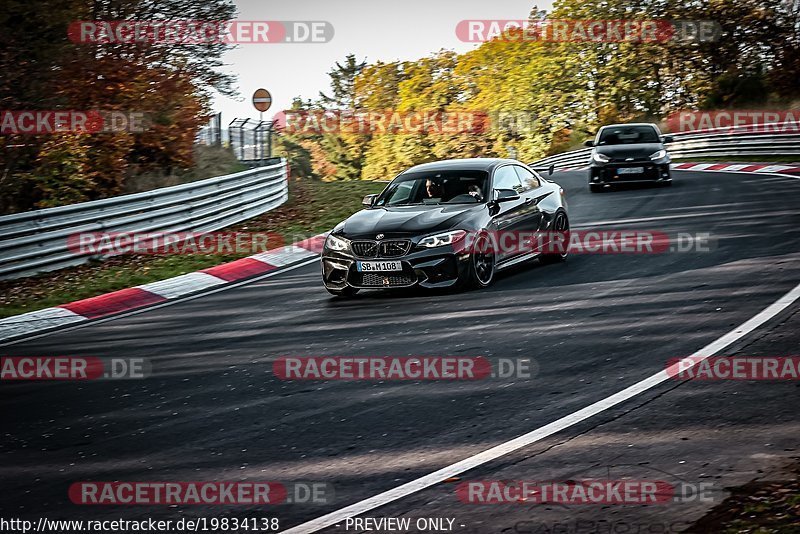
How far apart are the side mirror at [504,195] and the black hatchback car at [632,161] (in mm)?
11548

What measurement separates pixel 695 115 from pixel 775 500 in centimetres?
5035

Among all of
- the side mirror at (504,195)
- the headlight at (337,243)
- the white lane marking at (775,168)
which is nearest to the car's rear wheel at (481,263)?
the side mirror at (504,195)

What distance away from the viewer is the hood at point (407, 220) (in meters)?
11.7

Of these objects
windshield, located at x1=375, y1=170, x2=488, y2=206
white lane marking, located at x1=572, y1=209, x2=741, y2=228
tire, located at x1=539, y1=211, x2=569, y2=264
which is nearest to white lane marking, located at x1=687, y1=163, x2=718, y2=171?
white lane marking, located at x1=572, y1=209, x2=741, y2=228

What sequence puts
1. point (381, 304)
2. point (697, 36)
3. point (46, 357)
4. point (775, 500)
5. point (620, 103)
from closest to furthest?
point (775, 500)
point (46, 357)
point (381, 304)
point (697, 36)
point (620, 103)

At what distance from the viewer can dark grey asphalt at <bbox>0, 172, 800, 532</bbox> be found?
596cm

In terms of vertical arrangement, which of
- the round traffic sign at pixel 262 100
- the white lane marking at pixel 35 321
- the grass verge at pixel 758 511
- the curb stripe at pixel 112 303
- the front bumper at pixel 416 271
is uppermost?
the round traffic sign at pixel 262 100

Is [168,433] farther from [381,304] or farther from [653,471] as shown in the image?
[381,304]

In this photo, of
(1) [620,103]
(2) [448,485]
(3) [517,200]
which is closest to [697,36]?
(1) [620,103]

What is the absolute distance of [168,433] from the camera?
7.01 metres

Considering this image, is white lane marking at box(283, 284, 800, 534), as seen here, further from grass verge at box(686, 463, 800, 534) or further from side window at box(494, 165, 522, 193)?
side window at box(494, 165, 522, 193)

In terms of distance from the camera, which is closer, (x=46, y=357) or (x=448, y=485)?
(x=448, y=485)

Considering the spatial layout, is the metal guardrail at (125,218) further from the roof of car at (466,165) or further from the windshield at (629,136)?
the windshield at (629,136)

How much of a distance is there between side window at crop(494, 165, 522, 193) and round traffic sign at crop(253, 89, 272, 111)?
18.4m
